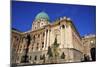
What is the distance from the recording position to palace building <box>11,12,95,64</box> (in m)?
2.52

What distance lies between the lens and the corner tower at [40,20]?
Result: 2.59 m

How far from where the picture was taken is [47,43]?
8.65 feet

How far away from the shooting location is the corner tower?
259cm

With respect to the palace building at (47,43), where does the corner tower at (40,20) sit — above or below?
above

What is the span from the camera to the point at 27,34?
8.38ft

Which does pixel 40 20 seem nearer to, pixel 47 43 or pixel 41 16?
pixel 41 16

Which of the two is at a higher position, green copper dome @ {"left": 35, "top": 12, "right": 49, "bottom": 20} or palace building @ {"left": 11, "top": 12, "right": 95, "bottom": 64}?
green copper dome @ {"left": 35, "top": 12, "right": 49, "bottom": 20}

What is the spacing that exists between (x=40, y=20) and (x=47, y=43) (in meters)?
0.32

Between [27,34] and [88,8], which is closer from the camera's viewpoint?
[27,34]

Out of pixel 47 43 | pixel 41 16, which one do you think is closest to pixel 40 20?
pixel 41 16

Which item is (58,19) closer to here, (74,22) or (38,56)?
(74,22)

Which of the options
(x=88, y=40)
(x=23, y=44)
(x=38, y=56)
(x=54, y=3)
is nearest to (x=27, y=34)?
(x=23, y=44)

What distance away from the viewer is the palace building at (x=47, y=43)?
252cm
